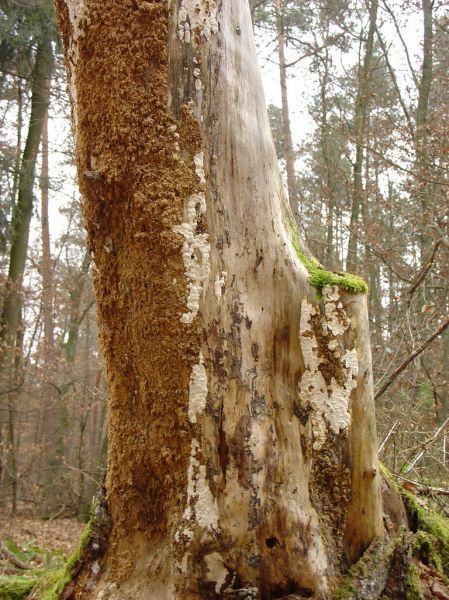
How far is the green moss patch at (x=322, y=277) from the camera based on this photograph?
2.30 metres

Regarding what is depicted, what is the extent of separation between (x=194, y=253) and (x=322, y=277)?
A: 0.59m

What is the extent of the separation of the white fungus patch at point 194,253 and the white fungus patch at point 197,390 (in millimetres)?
197

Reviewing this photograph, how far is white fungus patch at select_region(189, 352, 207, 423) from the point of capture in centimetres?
209

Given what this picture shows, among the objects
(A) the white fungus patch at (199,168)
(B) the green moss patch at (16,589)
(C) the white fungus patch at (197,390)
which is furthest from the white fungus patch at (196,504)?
(B) the green moss patch at (16,589)

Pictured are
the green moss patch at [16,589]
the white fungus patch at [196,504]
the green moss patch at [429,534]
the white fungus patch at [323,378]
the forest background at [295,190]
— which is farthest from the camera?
the forest background at [295,190]

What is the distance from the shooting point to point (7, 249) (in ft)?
37.8

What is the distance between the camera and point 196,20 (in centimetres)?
217

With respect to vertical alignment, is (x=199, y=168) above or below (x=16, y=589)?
above

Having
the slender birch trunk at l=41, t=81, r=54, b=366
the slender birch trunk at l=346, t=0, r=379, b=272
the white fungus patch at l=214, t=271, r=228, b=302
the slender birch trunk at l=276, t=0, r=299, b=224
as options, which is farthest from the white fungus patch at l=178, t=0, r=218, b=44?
the slender birch trunk at l=41, t=81, r=54, b=366

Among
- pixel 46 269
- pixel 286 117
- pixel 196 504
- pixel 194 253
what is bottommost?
pixel 196 504

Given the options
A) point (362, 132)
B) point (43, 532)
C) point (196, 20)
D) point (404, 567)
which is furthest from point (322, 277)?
point (43, 532)

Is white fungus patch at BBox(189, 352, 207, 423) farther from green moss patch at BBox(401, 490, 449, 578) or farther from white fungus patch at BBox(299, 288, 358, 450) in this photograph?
green moss patch at BBox(401, 490, 449, 578)

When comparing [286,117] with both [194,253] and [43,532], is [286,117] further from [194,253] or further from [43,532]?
[194,253]

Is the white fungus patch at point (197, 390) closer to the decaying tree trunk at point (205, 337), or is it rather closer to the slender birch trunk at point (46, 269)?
the decaying tree trunk at point (205, 337)
